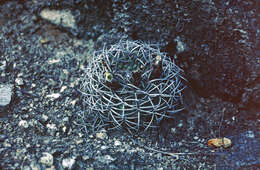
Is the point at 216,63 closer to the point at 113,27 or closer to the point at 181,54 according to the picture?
the point at 181,54

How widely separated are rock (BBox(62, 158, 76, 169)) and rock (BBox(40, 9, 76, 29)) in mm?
1047

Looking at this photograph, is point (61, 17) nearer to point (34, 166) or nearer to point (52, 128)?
point (52, 128)

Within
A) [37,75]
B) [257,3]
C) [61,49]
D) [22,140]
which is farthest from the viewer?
[61,49]

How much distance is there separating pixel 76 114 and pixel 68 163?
354 millimetres

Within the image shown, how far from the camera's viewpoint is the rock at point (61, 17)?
2020mm

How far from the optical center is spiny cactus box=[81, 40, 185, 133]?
131 cm

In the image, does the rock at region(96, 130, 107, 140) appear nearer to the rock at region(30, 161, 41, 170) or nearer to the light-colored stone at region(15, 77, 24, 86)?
the rock at region(30, 161, 41, 170)

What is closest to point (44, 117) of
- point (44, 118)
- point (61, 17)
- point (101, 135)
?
point (44, 118)

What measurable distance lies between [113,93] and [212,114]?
0.60m

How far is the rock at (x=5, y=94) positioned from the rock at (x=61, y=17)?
62cm

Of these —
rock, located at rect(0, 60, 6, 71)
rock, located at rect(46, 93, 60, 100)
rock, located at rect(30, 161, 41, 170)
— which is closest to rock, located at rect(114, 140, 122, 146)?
rock, located at rect(30, 161, 41, 170)

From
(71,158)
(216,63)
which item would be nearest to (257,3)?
(216,63)

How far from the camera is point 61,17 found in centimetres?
203

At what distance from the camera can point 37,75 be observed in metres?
1.78
